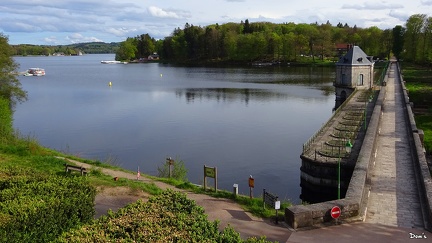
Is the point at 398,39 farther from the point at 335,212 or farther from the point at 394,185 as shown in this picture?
the point at 335,212

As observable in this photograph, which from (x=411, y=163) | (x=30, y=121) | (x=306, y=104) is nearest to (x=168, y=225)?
(x=411, y=163)

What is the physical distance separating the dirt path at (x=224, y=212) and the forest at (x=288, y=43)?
3109 inches

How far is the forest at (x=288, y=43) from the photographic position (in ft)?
313

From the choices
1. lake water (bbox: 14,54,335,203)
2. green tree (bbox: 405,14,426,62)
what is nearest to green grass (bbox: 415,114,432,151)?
lake water (bbox: 14,54,335,203)

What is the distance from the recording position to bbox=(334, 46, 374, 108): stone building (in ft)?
188

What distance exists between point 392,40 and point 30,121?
105m

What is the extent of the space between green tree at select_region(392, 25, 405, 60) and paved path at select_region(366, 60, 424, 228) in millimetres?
95291

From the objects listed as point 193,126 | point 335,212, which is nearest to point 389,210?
point 335,212

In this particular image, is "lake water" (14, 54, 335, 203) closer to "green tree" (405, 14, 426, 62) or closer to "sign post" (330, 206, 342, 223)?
"sign post" (330, 206, 342, 223)

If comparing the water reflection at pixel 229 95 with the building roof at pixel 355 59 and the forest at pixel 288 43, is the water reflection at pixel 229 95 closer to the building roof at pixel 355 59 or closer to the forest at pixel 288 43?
the building roof at pixel 355 59

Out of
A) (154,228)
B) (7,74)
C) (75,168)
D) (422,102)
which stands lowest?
(75,168)

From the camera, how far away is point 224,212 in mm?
14562

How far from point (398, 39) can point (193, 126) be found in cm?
9288

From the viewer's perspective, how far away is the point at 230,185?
24.4 meters
